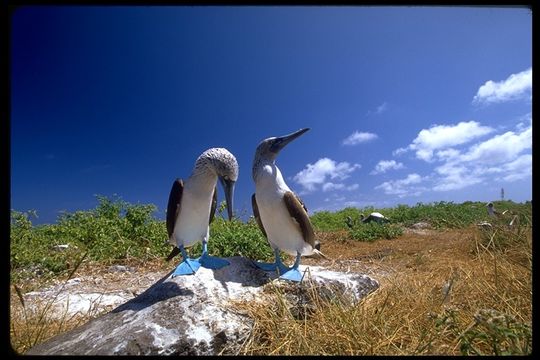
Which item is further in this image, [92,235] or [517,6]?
[92,235]

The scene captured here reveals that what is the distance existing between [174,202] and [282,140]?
937 millimetres

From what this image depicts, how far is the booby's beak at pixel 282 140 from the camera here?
2494 millimetres

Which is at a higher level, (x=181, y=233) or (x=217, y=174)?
(x=217, y=174)

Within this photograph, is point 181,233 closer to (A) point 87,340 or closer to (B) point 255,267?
(B) point 255,267

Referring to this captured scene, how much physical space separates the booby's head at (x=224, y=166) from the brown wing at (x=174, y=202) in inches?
10.0

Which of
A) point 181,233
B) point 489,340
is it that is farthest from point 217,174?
point 489,340

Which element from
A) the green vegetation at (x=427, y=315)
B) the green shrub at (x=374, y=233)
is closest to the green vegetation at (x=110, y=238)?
the green shrub at (x=374, y=233)

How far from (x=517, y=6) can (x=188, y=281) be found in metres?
2.02

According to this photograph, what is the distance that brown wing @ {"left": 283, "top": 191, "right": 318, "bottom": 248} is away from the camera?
8.20 feet

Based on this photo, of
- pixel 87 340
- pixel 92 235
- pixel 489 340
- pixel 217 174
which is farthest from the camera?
pixel 92 235

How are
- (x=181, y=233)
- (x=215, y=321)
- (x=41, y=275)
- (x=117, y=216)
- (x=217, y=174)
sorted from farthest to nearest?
1. (x=117, y=216)
2. (x=41, y=275)
3. (x=181, y=233)
4. (x=217, y=174)
5. (x=215, y=321)

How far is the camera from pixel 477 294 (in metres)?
1.97

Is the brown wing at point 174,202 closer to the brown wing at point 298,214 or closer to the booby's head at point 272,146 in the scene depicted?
the booby's head at point 272,146

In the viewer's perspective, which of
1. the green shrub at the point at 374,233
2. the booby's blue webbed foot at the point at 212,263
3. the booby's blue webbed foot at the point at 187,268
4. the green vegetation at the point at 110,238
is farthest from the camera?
the green shrub at the point at 374,233
